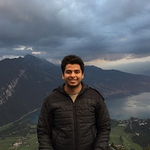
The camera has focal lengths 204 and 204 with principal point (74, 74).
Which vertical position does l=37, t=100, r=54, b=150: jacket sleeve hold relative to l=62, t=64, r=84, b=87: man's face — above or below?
below

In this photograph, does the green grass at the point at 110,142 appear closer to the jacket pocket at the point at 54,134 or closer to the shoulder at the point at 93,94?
the shoulder at the point at 93,94

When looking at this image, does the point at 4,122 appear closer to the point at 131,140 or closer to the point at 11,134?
the point at 11,134

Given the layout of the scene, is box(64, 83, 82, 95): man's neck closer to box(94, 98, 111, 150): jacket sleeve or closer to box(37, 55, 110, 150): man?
box(37, 55, 110, 150): man

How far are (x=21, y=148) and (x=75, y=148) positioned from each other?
101 meters

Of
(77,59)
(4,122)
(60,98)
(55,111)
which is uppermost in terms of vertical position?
(77,59)

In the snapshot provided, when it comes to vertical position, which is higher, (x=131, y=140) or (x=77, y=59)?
(x=77, y=59)

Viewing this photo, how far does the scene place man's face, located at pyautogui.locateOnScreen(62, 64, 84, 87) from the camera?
14.1 feet

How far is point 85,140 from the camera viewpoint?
421 cm

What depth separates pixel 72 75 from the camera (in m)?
4.25

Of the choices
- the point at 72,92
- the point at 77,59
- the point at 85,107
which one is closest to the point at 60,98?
the point at 72,92

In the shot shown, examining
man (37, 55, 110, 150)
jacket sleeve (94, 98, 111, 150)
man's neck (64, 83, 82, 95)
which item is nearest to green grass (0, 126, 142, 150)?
jacket sleeve (94, 98, 111, 150)

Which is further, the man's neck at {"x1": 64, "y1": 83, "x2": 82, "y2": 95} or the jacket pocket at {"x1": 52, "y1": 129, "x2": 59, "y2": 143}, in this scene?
the man's neck at {"x1": 64, "y1": 83, "x2": 82, "y2": 95}

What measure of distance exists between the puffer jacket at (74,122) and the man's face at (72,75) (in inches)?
9.7

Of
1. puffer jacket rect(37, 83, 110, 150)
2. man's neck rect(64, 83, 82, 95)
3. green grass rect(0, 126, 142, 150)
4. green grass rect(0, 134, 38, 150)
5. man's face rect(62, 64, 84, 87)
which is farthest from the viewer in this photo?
green grass rect(0, 134, 38, 150)
